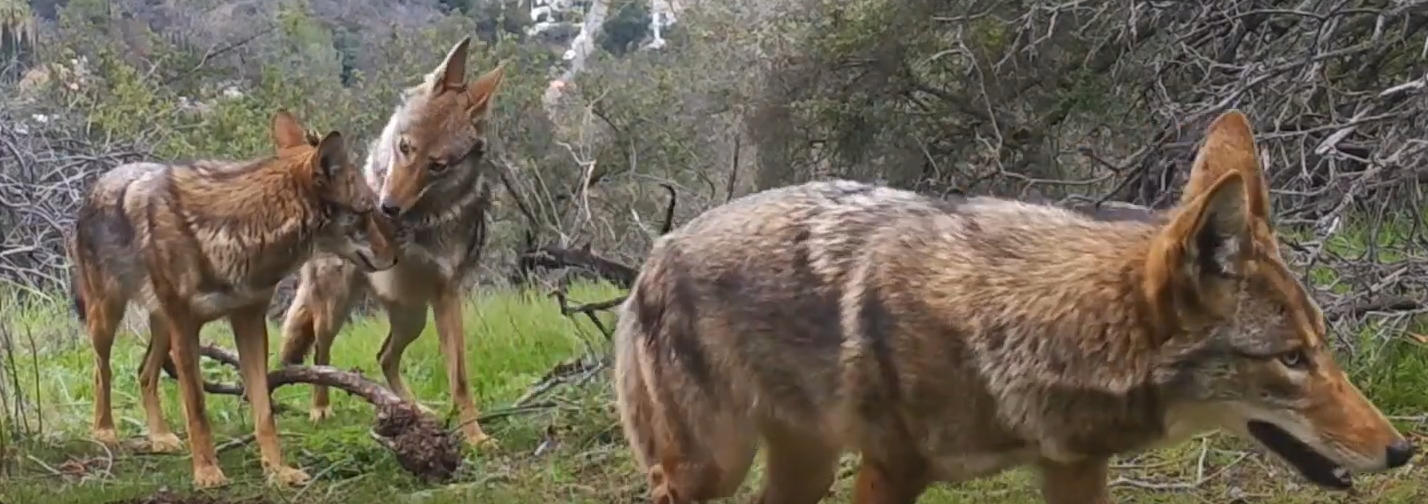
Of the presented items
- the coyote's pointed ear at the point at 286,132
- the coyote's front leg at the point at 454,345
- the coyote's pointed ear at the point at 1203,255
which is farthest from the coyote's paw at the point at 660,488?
the coyote's pointed ear at the point at 286,132

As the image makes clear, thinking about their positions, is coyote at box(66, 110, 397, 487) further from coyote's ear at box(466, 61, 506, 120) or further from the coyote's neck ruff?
coyote's ear at box(466, 61, 506, 120)

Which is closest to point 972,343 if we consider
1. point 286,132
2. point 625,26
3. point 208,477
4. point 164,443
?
point 208,477

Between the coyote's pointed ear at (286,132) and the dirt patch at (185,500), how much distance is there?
1860 mm

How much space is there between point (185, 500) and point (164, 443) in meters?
1.80

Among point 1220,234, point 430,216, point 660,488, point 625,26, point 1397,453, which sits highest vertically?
point 1220,234

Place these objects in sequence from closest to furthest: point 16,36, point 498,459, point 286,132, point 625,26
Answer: point 498,459, point 286,132, point 16,36, point 625,26

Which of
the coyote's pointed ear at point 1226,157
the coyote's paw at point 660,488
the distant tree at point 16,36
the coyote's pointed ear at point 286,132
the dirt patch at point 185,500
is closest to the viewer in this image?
the coyote's pointed ear at point 1226,157

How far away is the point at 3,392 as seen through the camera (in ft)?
A: 21.1

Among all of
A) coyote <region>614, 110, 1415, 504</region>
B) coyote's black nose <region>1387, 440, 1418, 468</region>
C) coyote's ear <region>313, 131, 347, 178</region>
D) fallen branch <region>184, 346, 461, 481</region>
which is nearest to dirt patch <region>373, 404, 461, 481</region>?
fallen branch <region>184, 346, 461, 481</region>

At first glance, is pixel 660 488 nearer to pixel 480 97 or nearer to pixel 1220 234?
pixel 1220 234

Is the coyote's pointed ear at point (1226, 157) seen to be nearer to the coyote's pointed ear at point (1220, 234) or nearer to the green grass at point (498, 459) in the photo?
the coyote's pointed ear at point (1220, 234)

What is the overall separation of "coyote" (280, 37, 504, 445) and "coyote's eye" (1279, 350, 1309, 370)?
4700 millimetres

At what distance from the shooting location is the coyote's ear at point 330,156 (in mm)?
6863

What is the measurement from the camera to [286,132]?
7473 mm
